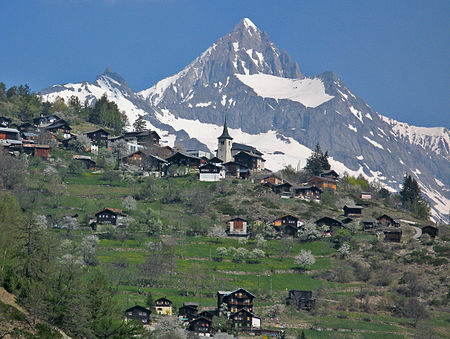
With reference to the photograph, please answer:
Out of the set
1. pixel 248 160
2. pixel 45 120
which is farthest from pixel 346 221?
pixel 45 120

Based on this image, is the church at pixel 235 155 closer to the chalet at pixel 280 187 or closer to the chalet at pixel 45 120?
the chalet at pixel 280 187

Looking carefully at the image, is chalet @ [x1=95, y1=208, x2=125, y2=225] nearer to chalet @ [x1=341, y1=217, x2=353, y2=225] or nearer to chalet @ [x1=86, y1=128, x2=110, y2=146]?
chalet @ [x1=341, y1=217, x2=353, y2=225]

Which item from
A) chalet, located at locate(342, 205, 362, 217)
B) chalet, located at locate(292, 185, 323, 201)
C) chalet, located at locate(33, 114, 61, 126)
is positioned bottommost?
chalet, located at locate(342, 205, 362, 217)

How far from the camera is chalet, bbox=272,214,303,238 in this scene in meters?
103

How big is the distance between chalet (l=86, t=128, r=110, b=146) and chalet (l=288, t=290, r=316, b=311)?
7304cm

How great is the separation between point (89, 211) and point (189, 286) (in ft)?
85.7

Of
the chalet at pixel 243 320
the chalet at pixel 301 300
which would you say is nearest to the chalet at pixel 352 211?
the chalet at pixel 301 300

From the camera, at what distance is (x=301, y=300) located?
3004 inches

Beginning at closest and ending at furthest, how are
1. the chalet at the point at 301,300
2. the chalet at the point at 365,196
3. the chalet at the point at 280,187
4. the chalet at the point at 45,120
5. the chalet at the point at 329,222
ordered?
the chalet at the point at 301,300
the chalet at the point at 329,222
the chalet at the point at 280,187
the chalet at the point at 365,196
the chalet at the point at 45,120

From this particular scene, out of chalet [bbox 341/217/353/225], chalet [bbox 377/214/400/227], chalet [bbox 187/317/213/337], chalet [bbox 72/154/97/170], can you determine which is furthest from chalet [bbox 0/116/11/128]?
chalet [bbox 187/317/213/337]

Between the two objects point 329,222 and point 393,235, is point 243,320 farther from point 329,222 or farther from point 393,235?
point 329,222

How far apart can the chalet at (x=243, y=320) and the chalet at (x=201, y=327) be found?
3753 mm

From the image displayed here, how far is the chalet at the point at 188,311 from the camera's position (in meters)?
69.2

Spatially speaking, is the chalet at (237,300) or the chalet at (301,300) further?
the chalet at (301,300)
